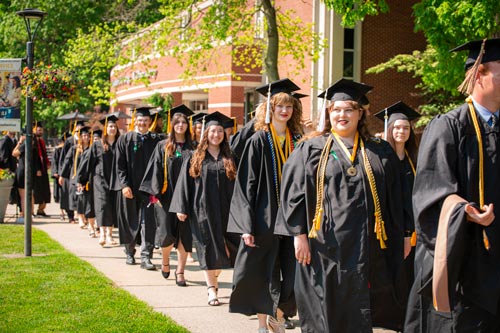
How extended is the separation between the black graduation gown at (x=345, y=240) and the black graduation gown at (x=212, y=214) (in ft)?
9.43

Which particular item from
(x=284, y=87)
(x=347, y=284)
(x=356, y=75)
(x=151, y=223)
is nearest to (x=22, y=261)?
(x=151, y=223)

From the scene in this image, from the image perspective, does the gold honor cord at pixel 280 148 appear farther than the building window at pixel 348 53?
No

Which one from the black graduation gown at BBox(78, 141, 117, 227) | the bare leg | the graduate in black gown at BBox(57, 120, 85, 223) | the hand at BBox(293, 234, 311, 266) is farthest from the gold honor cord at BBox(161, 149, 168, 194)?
the graduate in black gown at BBox(57, 120, 85, 223)

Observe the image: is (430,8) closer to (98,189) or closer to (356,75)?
(98,189)

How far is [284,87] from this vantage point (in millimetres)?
7352

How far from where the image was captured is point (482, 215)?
3.93 meters

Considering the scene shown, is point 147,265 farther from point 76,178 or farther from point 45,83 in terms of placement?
point 76,178

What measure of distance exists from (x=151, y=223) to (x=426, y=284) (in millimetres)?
6974

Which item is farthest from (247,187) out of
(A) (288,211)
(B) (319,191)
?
(B) (319,191)

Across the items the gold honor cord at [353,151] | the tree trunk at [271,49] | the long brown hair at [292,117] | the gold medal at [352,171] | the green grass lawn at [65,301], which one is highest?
the tree trunk at [271,49]

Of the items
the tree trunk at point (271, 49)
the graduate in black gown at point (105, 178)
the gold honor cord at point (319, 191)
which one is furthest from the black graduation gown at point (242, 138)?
the tree trunk at point (271, 49)

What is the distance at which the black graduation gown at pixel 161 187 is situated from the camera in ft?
32.4

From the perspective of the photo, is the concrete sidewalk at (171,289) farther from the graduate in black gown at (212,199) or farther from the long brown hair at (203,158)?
the long brown hair at (203,158)

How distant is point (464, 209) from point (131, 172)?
25.8 feet
